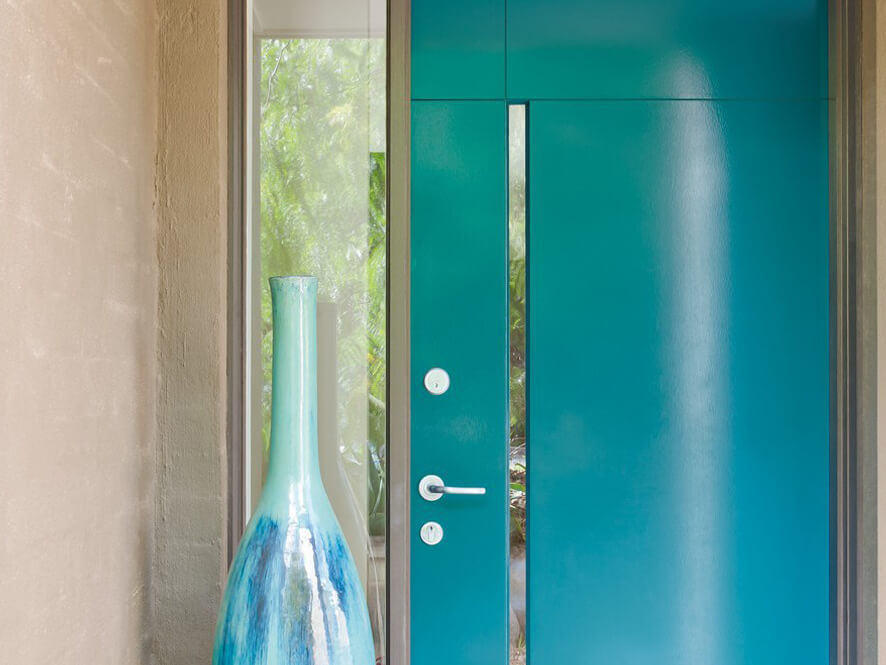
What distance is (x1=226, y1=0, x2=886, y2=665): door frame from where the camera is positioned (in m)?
1.31

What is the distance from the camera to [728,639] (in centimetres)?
147

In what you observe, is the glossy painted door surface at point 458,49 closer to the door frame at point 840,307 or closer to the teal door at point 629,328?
the teal door at point 629,328

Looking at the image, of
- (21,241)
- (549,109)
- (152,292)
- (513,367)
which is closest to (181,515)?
(152,292)

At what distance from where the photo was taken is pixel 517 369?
151cm

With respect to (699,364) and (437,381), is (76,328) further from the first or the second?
(699,364)

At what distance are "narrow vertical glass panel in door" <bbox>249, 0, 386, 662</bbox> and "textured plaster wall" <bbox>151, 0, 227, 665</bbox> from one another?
14 cm

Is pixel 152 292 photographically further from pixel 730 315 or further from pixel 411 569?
pixel 730 315

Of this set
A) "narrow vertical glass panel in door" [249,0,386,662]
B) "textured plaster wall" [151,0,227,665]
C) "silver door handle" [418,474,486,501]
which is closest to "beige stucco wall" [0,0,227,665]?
"textured plaster wall" [151,0,227,665]

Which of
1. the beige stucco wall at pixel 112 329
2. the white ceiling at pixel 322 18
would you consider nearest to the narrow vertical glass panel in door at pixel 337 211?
the white ceiling at pixel 322 18

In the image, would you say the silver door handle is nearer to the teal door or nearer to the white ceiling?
the teal door

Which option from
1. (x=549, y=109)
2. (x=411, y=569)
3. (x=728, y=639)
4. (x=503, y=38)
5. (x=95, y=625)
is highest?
(x=503, y=38)

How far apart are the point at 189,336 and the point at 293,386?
0.37 meters

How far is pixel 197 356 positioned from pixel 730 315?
111 centimetres

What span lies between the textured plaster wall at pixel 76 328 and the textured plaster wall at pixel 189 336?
29 mm
